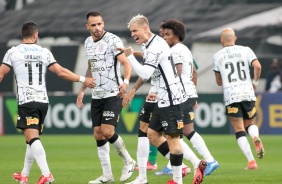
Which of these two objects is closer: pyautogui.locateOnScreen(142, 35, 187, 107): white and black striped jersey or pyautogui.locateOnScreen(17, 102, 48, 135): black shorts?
pyautogui.locateOnScreen(142, 35, 187, 107): white and black striped jersey

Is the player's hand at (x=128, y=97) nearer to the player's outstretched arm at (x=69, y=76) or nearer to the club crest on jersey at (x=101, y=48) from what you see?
the player's outstretched arm at (x=69, y=76)

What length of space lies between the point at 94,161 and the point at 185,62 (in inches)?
169

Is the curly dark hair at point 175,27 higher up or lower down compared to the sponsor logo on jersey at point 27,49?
higher up

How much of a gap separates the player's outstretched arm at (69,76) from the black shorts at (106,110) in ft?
2.12

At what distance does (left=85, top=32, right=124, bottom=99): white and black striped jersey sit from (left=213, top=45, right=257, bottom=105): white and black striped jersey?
8.48 ft

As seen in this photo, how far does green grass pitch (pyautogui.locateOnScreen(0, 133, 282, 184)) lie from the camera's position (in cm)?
1277

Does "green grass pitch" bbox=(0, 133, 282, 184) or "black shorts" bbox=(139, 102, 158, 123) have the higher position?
"black shorts" bbox=(139, 102, 158, 123)

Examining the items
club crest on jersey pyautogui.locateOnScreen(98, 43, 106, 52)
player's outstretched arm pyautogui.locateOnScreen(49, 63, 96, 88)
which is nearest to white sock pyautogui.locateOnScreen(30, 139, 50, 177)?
player's outstretched arm pyautogui.locateOnScreen(49, 63, 96, 88)

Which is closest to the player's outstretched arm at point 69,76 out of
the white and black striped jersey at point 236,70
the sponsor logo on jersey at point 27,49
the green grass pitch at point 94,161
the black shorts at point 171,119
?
the sponsor logo on jersey at point 27,49

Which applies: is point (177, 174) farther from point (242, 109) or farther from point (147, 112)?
point (242, 109)

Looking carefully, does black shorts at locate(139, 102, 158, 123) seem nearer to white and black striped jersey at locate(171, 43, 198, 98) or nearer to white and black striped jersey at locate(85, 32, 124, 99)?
white and black striped jersey at locate(171, 43, 198, 98)

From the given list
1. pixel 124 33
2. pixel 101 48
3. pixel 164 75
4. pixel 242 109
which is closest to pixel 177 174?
pixel 164 75

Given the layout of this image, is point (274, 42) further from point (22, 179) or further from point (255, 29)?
point (22, 179)

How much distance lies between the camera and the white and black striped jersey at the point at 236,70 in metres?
14.4
